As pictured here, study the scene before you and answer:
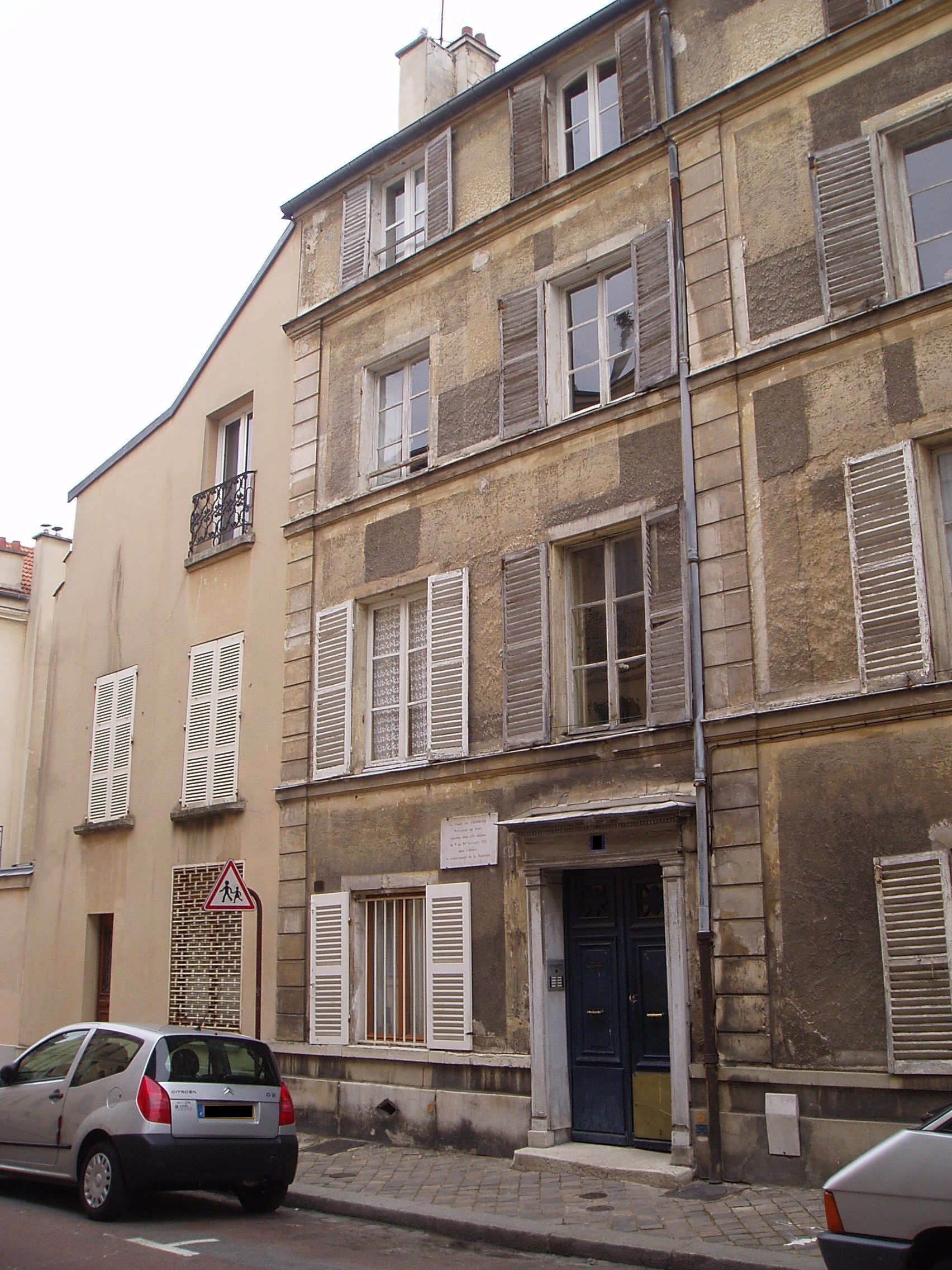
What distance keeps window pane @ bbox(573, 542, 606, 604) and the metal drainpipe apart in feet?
4.04

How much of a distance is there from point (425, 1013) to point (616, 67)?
9454mm

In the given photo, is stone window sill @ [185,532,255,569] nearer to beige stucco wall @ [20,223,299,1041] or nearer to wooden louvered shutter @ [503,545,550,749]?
beige stucco wall @ [20,223,299,1041]

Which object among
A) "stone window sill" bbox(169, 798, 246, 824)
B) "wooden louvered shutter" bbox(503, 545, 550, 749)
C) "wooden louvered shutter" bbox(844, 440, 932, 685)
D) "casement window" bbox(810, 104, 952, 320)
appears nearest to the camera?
"wooden louvered shutter" bbox(844, 440, 932, 685)

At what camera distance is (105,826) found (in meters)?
16.2

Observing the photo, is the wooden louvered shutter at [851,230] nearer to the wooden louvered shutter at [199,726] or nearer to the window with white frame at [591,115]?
the window with white frame at [591,115]

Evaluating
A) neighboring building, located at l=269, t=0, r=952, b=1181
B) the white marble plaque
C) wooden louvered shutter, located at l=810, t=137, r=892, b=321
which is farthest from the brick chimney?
the white marble plaque

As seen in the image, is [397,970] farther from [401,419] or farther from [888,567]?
[888,567]

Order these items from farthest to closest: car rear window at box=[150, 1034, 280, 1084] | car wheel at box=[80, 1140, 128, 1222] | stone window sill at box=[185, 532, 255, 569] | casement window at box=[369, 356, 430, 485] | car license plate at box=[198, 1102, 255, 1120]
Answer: stone window sill at box=[185, 532, 255, 569], casement window at box=[369, 356, 430, 485], car rear window at box=[150, 1034, 280, 1084], car license plate at box=[198, 1102, 255, 1120], car wheel at box=[80, 1140, 128, 1222]

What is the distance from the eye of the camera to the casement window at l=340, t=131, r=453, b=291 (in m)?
14.0

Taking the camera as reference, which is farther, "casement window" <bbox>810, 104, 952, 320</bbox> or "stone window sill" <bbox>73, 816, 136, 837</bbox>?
"stone window sill" <bbox>73, 816, 136, 837</bbox>

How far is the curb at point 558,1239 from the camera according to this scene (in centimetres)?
699

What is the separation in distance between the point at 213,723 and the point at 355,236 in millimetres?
6108

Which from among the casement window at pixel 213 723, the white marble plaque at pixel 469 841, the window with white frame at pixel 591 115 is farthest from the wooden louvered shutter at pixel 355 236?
the white marble plaque at pixel 469 841

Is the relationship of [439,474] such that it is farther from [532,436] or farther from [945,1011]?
[945,1011]
